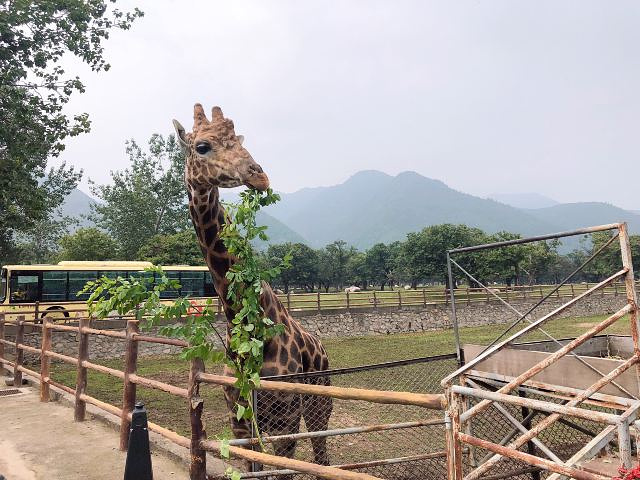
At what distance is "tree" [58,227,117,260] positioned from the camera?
103 feet

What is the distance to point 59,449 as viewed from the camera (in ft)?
16.2

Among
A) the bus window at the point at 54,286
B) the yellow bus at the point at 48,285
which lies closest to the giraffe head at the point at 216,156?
the yellow bus at the point at 48,285

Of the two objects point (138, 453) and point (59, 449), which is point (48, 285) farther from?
point (138, 453)

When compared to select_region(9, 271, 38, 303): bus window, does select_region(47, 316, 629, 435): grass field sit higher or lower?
lower

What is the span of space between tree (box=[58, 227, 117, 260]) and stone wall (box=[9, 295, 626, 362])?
16699 mm

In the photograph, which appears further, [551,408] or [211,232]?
[211,232]

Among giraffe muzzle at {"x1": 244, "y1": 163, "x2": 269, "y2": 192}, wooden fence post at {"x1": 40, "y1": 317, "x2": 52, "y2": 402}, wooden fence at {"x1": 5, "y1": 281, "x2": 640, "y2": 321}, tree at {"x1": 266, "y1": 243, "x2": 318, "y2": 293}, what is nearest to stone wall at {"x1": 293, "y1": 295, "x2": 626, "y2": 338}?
wooden fence at {"x1": 5, "y1": 281, "x2": 640, "y2": 321}

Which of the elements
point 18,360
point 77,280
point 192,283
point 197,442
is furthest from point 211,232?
point 192,283

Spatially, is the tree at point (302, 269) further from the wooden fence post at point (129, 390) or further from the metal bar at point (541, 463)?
the metal bar at point (541, 463)

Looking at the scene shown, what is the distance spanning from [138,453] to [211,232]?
1864 millimetres

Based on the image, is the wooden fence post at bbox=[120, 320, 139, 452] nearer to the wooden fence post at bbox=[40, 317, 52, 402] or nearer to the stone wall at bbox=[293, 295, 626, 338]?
the wooden fence post at bbox=[40, 317, 52, 402]

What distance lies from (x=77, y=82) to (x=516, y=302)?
25761 millimetres

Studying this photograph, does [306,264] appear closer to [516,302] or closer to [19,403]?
[516,302]

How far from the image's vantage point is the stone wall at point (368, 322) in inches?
612
